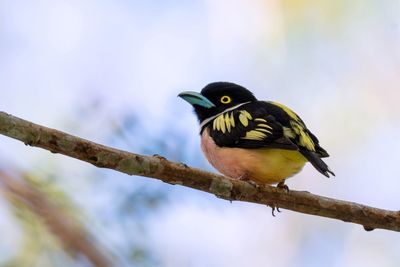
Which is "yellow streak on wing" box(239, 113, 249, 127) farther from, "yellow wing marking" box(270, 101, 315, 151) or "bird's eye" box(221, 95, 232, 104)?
"bird's eye" box(221, 95, 232, 104)

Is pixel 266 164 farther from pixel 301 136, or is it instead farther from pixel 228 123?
pixel 228 123

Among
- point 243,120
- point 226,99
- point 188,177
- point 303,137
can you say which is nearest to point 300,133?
point 303,137

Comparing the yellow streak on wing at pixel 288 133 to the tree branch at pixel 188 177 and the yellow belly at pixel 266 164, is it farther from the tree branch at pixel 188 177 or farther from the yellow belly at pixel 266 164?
the tree branch at pixel 188 177

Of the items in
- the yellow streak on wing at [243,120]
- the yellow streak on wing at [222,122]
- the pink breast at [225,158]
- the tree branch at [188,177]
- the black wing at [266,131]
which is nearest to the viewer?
the tree branch at [188,177]

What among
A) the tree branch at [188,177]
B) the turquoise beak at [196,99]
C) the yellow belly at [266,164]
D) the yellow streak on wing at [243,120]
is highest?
the turquoise beak at [196,99]

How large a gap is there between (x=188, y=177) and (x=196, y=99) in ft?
4.75

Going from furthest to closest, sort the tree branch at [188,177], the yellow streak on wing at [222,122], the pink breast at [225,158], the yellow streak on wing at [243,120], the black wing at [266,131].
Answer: the yellow streak on wing at [222,122]
the yellow streak on wing at [243,120]
the pink breast at [225,158]
the black wing at [266,131]
the tree branch at [188,177]

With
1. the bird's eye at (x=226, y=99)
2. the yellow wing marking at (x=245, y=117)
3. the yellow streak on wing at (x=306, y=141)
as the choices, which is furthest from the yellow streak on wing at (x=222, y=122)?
the yellow streak on wing at (x=306, y=141)

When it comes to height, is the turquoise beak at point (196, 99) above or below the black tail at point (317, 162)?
above

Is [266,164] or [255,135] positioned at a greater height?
[255,135]

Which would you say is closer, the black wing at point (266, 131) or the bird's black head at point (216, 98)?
the black wing at point (266, 131)

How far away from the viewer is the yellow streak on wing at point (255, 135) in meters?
4.35

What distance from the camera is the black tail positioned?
4121 millimetres

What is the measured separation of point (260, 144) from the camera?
4.32 meters
